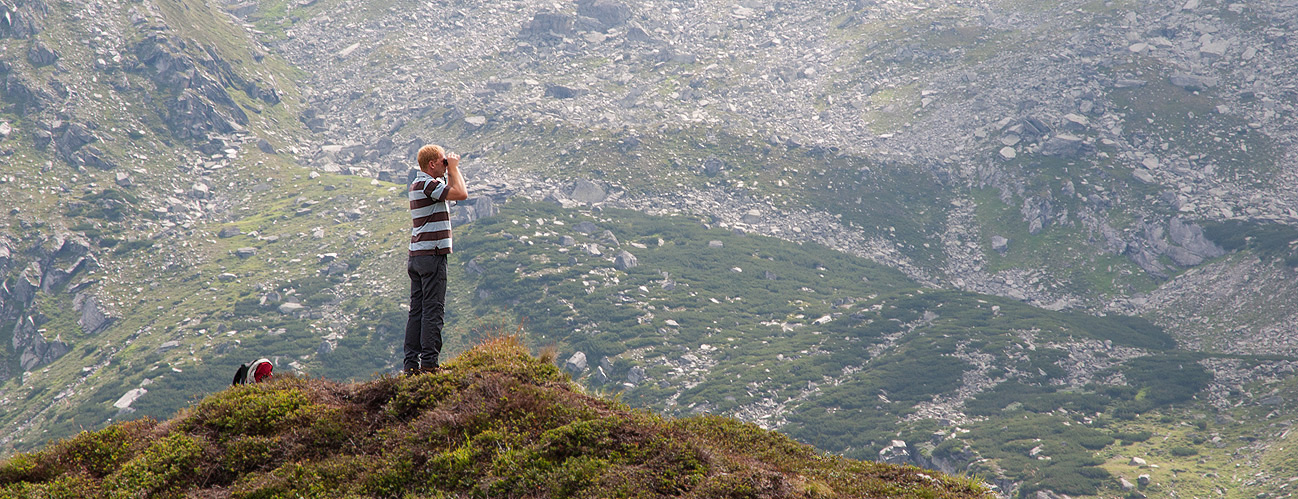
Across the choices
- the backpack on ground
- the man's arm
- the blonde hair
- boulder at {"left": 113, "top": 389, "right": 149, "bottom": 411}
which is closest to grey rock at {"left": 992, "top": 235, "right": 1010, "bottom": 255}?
the blonde hair

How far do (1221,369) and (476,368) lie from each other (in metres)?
165

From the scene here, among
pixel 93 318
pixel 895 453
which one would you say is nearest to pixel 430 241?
pixel 895 453

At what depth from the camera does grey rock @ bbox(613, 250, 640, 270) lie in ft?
636

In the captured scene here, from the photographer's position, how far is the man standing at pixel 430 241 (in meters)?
13.3

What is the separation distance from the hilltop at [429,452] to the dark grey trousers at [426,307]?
66cm

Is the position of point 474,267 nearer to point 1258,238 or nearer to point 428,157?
point 428,157

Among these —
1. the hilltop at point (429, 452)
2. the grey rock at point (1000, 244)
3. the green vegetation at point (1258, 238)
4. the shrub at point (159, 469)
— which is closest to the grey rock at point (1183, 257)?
the green vegetation at point (1258, 238)

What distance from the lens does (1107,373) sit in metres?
144

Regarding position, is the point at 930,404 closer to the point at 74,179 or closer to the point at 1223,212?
the point at 1223,212

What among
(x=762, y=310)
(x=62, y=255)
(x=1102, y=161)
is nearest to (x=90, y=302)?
(x=62, y=255)

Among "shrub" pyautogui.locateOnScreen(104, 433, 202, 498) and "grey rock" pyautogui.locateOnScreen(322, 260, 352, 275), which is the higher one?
"shrub" pyautogui.locateOnScreen(104, 433, 202, 498)

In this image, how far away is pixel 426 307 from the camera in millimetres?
13742

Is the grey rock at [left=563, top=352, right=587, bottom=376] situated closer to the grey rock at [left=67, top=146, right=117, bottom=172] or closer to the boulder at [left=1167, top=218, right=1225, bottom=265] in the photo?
the boulder at [left=1167, top=218, right=1225, bottom=265]

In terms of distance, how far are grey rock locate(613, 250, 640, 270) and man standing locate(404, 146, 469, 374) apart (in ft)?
590
